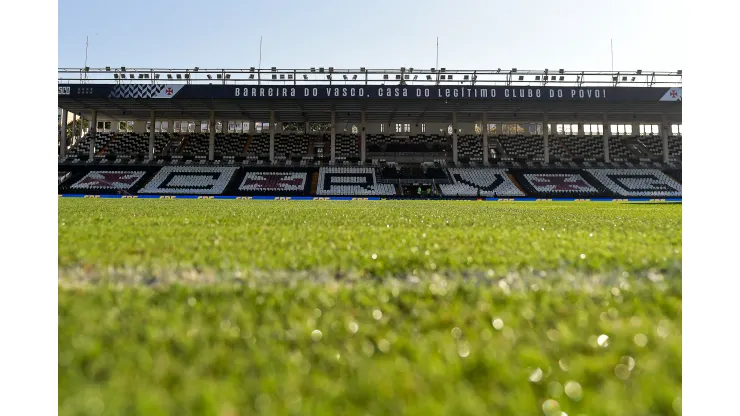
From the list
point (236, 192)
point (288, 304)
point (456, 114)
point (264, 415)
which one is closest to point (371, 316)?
point (288, 304)

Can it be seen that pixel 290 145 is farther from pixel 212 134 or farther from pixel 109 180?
pixel 109 180

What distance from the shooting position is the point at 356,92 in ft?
98.0

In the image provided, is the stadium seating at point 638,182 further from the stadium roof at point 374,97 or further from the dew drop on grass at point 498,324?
the dew drop on grass at point 498,324

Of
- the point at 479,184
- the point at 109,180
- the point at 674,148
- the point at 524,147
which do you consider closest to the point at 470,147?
the point at 524,147

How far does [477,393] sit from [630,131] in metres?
47.6

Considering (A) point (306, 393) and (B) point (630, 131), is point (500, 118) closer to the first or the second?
(B) point (630, 131)

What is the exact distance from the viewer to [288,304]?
1.54 m

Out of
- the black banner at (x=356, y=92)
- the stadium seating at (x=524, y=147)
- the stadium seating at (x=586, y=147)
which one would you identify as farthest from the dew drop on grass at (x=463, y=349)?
the stadium seating at (x=586, y=147)

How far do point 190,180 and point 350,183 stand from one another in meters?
11.8

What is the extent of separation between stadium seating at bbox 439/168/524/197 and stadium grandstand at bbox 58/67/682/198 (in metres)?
0.14

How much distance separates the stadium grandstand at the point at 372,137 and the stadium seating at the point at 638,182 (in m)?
0.15

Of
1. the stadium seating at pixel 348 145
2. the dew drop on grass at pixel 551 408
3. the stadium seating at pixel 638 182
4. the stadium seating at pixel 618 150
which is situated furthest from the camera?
the stadium seating at pixel 348 145

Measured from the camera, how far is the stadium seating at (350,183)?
29.3m

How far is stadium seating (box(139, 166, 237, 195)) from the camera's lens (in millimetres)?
28688
